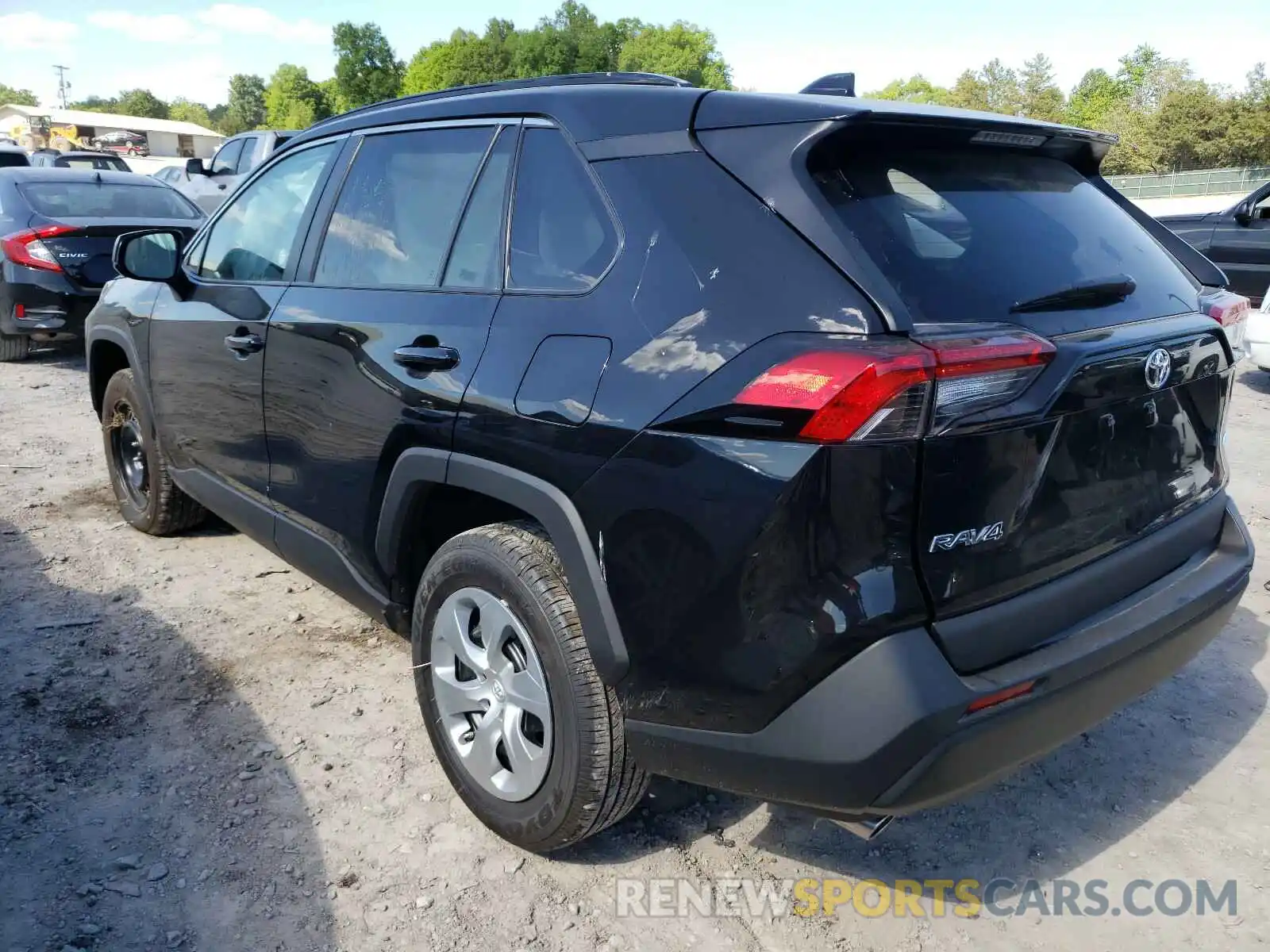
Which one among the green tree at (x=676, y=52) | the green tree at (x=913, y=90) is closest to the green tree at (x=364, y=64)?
the green tree at (x=676, y=52)

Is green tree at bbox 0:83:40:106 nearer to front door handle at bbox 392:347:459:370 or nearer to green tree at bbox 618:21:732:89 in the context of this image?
green tree at bbox 618:21:732:89

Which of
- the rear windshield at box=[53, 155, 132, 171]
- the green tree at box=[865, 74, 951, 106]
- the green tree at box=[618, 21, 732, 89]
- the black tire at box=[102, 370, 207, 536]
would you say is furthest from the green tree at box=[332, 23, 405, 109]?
the black tire at box=[102, 370, 207, 536]

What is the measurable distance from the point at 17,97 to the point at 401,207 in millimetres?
174323

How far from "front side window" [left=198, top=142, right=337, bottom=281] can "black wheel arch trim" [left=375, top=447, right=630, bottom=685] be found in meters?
1.24

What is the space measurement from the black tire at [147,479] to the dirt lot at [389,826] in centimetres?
79

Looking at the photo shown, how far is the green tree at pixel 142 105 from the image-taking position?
4833 inches

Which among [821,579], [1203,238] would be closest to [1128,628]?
[821,579]

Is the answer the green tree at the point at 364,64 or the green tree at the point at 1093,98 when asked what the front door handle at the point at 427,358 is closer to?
the green tree at the point at 1093,98

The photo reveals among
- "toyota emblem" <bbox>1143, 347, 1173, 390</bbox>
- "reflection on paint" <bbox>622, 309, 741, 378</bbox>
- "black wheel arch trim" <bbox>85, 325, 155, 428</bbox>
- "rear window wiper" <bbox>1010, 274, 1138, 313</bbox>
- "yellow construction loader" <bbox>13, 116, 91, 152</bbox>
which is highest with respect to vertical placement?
"yellow construction loader" <bbox>13, 116, 91, 152</bbox>

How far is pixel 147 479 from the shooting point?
185 inches

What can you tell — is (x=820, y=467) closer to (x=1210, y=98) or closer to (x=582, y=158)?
(x=582, y=158)

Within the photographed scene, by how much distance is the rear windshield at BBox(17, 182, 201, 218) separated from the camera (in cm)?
873

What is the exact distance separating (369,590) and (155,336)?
73.4 inches

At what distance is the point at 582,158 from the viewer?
236 cm
